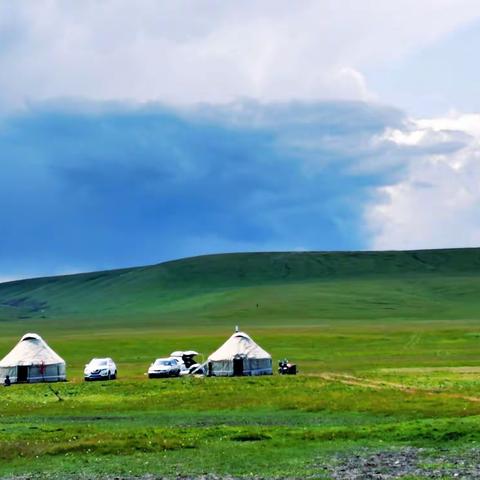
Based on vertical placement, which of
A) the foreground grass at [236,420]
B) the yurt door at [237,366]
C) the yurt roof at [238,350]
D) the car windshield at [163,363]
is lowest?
the foreground grass at [236,420]

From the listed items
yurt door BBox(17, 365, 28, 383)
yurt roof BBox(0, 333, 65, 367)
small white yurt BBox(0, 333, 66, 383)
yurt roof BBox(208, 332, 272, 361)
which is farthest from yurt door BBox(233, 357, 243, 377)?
yurt door BBox(17, 365, 28, 383)

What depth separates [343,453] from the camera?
33.2m

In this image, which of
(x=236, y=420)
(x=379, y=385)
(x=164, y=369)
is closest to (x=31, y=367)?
(x=164, y=369)

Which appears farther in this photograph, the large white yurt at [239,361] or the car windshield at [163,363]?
the large white yurt at [239,361]

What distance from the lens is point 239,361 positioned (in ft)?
252

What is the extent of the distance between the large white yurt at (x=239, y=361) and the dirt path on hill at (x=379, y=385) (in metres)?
5.33

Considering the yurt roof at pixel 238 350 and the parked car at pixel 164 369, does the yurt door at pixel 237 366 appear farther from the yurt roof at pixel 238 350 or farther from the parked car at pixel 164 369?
the parked car at pixel 164 369

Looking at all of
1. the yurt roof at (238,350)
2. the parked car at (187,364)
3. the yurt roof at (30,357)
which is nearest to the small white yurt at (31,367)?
the yurt roof at (30,357)

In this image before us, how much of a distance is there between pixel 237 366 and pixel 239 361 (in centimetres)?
38

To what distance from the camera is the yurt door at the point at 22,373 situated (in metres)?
75.9

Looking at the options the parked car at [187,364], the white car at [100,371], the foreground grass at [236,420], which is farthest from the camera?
the parked car at [187,364]

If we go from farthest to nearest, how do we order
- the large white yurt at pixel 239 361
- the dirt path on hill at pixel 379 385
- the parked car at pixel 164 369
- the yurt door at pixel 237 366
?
the large white yurt at pixel 239 361
the yurt door at pixel 237 366
the parked car at pixel 164 369
the dirt path on hill at pixel 379 385

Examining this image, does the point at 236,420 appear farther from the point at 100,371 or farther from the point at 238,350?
the point at 238,350

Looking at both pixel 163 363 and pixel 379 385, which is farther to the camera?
pixel 163 363
